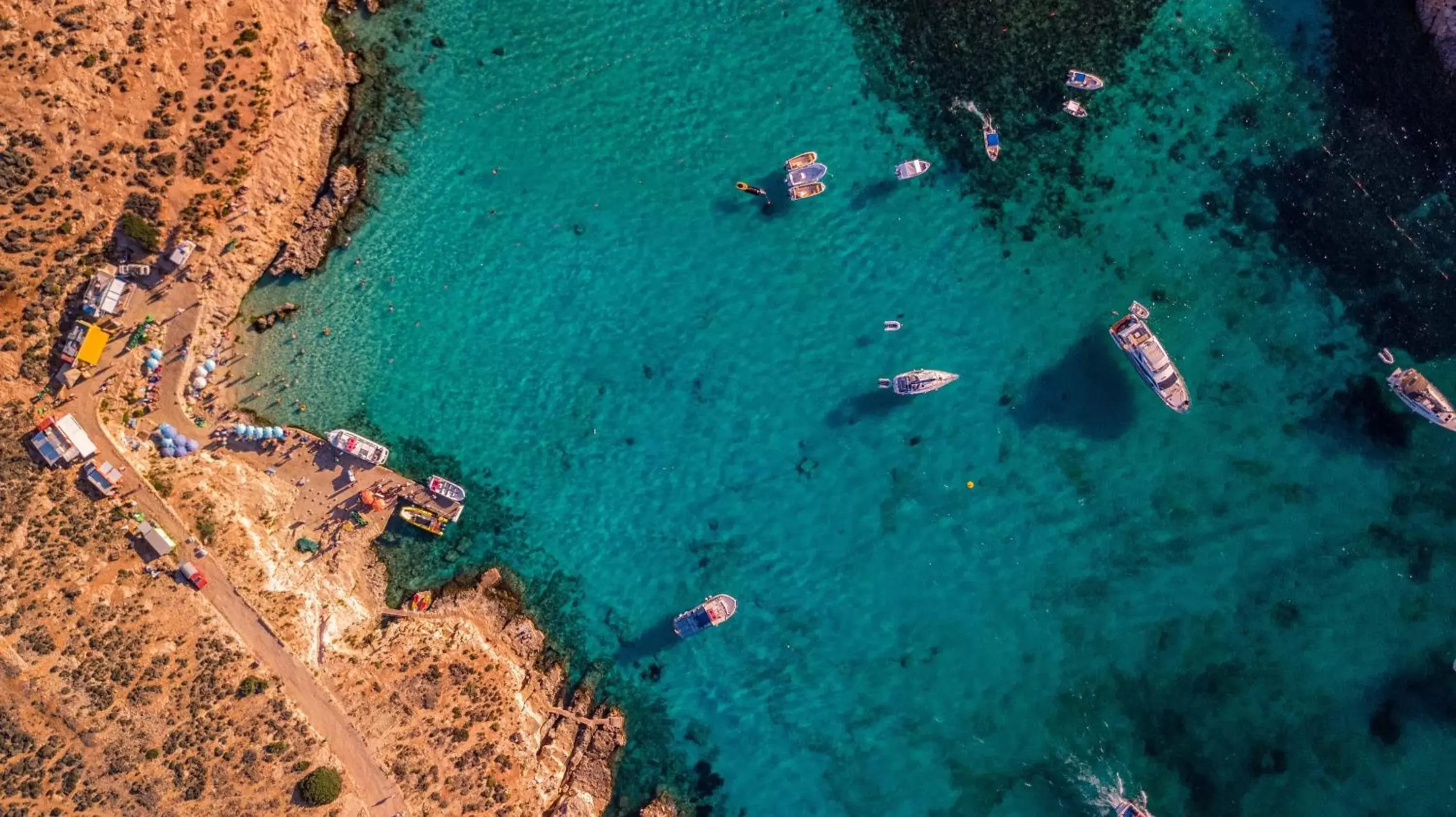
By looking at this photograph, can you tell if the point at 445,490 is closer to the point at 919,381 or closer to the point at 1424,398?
the point at 919,381

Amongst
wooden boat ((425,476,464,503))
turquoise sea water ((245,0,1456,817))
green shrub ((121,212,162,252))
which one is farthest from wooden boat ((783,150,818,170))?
green shrub ((121,212,162,252))

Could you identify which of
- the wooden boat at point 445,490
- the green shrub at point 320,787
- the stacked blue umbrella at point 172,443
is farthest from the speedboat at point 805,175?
the green shrub at point 320,787

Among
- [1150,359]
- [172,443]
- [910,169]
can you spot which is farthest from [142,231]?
[1150,359]

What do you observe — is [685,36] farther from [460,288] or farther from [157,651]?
[157,651]

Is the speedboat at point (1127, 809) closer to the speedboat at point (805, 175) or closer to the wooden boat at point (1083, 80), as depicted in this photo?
the speedboat at point (805, 175)

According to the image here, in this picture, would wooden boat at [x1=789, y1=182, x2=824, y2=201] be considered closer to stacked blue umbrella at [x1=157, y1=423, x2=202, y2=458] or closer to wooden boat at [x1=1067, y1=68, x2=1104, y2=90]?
wooden boat at [x1=1067, y1=68, x2=1104, y2=90]

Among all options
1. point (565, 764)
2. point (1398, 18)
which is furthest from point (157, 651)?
point (1398, 18)
